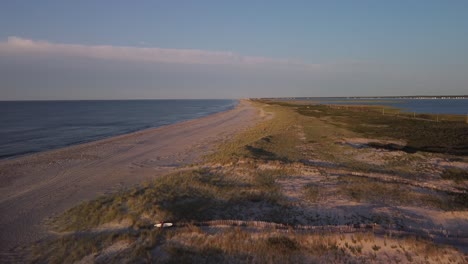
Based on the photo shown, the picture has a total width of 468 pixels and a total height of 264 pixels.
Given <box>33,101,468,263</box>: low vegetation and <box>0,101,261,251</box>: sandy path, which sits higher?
<box>33,101,468,263</box>: low vegetation

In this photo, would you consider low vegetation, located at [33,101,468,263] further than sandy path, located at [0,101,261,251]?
No

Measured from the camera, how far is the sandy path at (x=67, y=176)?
10367mm

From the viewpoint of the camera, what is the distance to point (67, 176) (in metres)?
16.6

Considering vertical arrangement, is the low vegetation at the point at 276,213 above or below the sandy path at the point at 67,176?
above

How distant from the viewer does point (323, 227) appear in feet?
28.2

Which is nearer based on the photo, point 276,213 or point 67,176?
point 276,213

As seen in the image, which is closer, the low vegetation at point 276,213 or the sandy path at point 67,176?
the low vegetation at point 276,213

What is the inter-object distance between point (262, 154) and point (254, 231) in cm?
1128

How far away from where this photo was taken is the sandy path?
10.4 metres

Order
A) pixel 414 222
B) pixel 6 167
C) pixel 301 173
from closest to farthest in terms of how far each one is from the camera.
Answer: pixel 414 222
pixel 301 173
pixel 6 167

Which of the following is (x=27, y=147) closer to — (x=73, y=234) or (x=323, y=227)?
(x=73, y=234)

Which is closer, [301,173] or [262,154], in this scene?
[301,173]

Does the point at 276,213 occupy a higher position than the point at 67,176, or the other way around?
the point at 276,213

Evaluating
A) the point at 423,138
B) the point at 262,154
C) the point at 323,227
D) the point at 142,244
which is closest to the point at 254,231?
the point at 323,227
